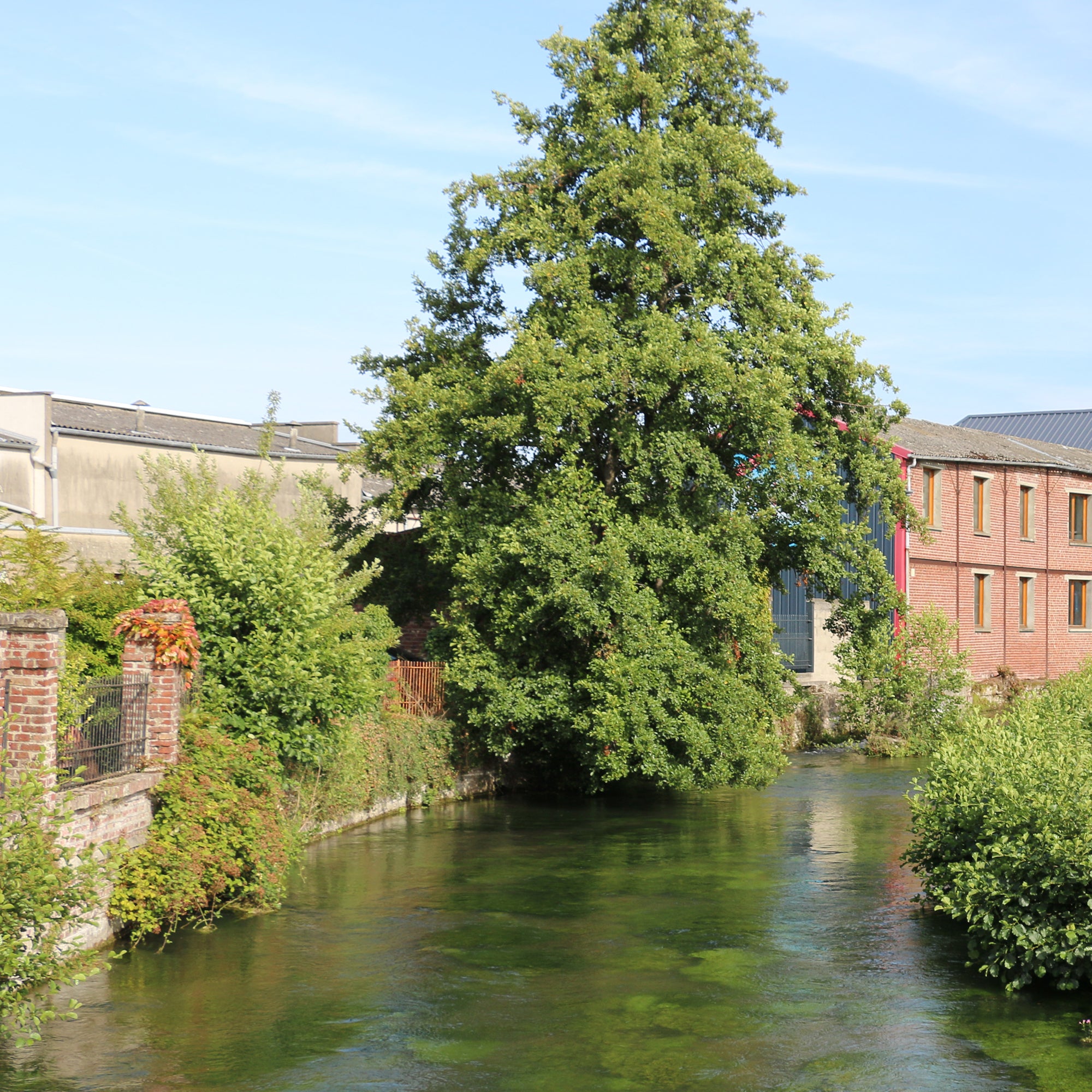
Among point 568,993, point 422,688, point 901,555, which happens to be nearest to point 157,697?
point 568,993

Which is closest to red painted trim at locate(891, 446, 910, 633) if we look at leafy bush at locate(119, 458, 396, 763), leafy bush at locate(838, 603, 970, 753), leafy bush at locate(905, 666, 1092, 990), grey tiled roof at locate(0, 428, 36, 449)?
leafy bush at locate(838, 603, 970, 753)

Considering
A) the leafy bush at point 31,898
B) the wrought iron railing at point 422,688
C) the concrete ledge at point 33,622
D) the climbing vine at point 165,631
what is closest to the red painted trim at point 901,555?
the wrought iron railing at point 422,688

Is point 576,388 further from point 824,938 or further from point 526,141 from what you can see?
point 824,938

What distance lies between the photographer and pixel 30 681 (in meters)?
12.1

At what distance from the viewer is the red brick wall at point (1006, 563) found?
133ft

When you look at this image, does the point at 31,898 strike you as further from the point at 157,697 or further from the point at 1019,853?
the point at 1019,853

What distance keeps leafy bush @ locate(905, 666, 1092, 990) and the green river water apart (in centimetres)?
42

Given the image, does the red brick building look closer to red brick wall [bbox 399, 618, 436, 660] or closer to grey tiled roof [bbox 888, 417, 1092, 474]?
grey tiled roof [bbox 888, 417, 1092, 474]

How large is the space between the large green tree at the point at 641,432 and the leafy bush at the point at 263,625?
647 centimetres

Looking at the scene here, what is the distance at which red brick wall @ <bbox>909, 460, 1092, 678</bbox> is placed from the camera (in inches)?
1596

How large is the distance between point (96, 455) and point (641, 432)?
1811cm

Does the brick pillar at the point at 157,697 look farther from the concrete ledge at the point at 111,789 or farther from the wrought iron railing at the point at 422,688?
the wrought iron railing at the point at 422,688

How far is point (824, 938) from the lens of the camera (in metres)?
14.8

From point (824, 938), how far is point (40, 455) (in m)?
25.5
